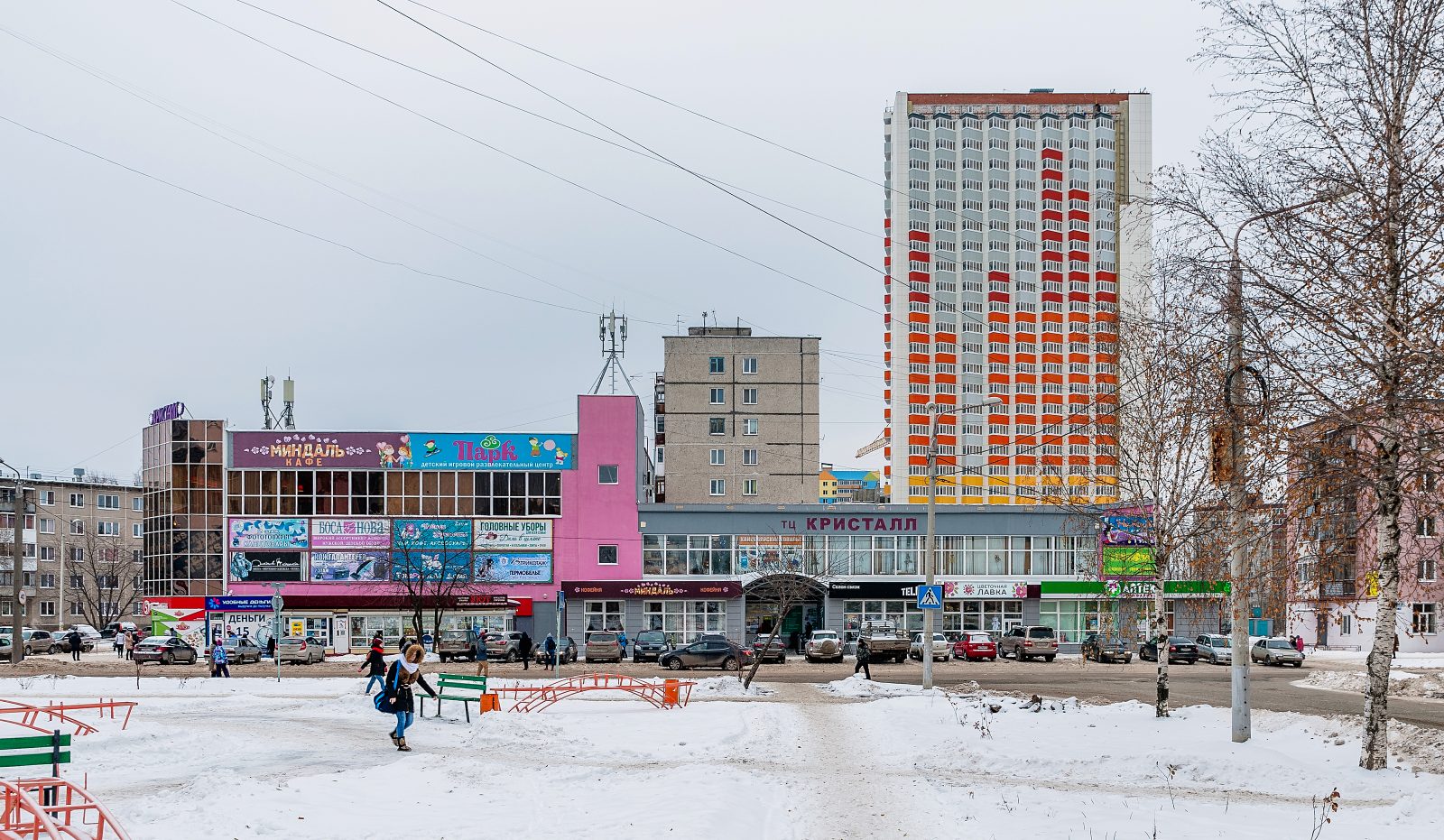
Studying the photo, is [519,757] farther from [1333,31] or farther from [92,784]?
[1333,31]

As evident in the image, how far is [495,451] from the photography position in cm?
6588

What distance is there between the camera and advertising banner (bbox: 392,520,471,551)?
209 ft

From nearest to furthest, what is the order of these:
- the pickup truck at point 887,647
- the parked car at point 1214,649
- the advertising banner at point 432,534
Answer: the pickup truck at point 887,647, the parked car at point 1214,649, the advertising banner at point 432,534

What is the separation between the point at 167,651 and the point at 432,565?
42.5 feet

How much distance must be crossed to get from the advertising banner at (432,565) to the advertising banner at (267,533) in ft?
18.1

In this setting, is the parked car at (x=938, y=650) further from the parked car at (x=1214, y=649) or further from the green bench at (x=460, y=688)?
the green bench at (x=460, y=688)

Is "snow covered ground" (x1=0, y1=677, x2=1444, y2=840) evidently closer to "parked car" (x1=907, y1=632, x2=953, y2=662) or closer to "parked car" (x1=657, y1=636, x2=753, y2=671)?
"parked car" (x1=657, y1=636, x2=753, y2=671)

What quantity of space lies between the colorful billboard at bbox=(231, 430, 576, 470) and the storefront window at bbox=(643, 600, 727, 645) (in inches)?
338

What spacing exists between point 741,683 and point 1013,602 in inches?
1336

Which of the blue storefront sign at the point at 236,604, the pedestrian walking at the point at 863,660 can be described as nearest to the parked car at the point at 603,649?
the pedestrian walking at the point at 863,660

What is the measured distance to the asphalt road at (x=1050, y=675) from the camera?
2920 cm

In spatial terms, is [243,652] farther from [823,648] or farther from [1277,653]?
[1277,653]

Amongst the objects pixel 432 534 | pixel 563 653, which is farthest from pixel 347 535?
pixel 563 653

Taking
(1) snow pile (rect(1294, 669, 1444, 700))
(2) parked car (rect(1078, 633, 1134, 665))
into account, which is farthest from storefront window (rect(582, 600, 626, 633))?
(1) snow pile (rect(1294, 669, 1444, 700))
